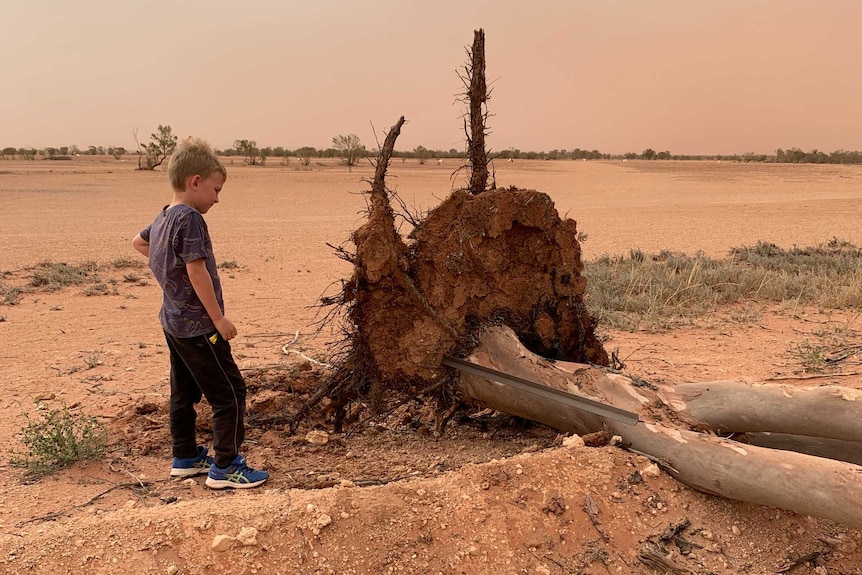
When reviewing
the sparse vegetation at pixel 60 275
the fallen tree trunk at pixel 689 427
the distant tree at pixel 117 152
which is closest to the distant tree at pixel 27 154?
the distant tree at pixel 117 152

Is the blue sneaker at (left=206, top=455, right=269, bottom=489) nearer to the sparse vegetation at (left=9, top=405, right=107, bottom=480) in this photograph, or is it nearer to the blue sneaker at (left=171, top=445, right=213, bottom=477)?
the blue sneaker at (left=171, top=445, right=213, bottom=477)

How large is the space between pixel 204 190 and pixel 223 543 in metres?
1.59

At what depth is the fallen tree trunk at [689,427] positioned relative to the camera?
2.56m

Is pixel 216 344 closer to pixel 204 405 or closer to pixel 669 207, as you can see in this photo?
pixel 204 405

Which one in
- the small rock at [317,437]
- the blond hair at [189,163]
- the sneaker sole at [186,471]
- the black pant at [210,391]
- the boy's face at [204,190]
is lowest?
the small rock at [317,437]

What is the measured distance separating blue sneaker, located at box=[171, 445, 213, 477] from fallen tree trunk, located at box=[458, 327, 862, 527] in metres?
1.42

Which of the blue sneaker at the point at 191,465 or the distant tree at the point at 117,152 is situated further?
the distant tree at the point at 117,152

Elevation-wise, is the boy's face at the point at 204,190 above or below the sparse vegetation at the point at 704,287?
above

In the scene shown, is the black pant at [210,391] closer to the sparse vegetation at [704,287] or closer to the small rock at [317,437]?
the small rock at [317,437]

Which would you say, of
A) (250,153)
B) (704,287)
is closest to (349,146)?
(250,153)

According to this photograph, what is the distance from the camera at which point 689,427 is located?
3.12m

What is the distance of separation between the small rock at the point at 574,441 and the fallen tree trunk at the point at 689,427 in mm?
149

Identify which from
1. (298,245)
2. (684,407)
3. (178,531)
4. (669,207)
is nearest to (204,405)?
(178,531)

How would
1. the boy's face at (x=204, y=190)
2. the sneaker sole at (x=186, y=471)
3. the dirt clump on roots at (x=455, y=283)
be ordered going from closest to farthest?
the boy's face at (x=204, y=190) < the sneaker sole at (x=186, y=471) < the dirt clump on roots at (x=455, y=283)
